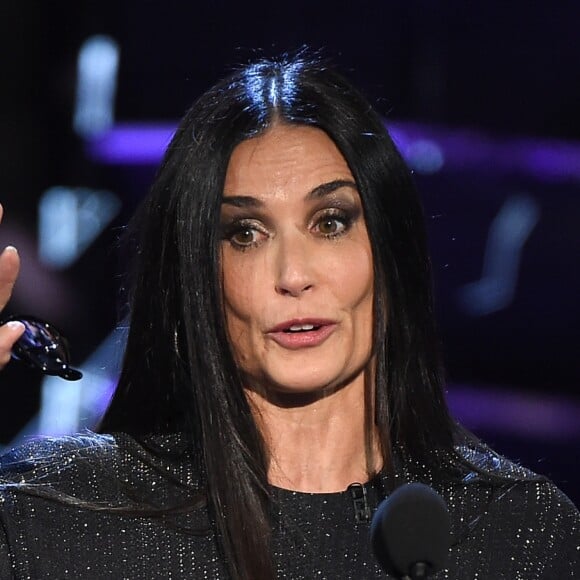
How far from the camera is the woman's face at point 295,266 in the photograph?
2.28 metres

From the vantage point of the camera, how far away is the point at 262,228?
233 centimetres

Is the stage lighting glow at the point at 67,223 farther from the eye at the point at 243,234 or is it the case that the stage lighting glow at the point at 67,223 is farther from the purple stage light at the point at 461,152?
the eye at the point at 243,234

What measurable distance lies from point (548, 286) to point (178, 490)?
6.78 ft

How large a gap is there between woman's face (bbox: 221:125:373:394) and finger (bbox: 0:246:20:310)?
48cm

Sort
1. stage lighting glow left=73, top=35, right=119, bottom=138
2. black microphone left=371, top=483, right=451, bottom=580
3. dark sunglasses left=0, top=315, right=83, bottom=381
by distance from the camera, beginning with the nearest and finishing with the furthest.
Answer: black microphone left=371, top=483, right=451, bottom=580 < dark sunglasses left=0, top=315, right=83, bottom=381 < stage lighting glow left=73, top=35, right=119, bottom=138

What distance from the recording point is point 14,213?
163 inches

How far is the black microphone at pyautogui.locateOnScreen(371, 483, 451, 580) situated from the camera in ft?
5.41

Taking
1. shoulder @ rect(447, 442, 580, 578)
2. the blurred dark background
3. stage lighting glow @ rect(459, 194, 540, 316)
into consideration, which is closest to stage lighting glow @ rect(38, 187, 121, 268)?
the blurred dark background

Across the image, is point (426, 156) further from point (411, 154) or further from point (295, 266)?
point (295, 266)

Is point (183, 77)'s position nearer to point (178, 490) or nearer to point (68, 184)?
point (68, 184)

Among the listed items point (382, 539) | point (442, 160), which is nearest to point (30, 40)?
point (442, 160)

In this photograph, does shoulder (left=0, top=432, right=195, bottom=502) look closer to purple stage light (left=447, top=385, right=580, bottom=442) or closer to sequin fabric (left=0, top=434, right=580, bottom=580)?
sequin fabric (left=0, top=434, right=580, bottom=580)

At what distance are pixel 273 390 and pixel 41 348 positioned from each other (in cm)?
46

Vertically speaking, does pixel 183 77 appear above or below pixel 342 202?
above
